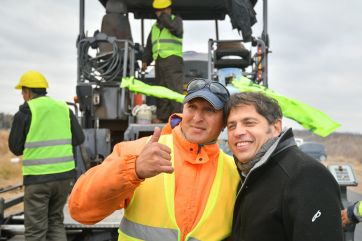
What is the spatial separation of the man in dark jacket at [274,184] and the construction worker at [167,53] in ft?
12.9

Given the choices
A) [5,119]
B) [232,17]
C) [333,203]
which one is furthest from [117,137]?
[5,119]

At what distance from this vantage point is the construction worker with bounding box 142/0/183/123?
595 cm

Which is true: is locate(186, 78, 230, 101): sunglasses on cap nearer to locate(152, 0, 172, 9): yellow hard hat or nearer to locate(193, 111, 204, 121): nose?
locate(193, 111, 204, 121): nose

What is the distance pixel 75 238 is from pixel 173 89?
2520 millimetres

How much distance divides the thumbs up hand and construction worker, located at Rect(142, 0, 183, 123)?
13.7ft

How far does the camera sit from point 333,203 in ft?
5.15

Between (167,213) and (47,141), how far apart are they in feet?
8.97

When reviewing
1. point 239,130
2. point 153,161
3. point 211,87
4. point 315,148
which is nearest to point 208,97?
point 211,87

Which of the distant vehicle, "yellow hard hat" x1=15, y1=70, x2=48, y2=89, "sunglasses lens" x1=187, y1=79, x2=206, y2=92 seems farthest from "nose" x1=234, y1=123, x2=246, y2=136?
the distant vehicle

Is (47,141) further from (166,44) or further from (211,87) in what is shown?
(211,87)

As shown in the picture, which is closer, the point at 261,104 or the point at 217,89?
the point at 261,104

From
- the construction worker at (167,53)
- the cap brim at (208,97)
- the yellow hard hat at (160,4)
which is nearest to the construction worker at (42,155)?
the construction worker at (167,53)

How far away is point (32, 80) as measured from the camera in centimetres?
441

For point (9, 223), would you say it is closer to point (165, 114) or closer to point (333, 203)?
point (165, 114)
